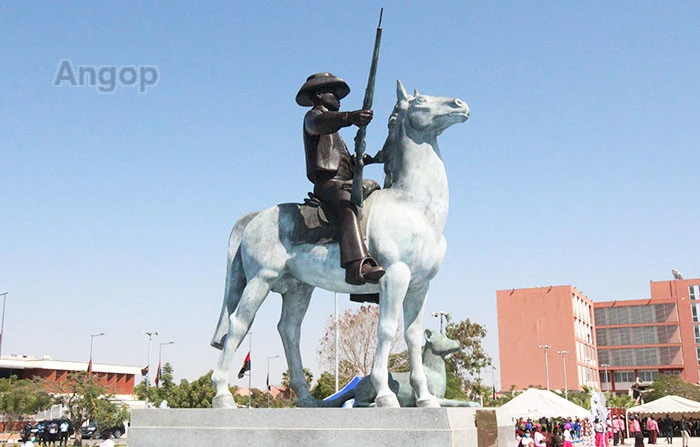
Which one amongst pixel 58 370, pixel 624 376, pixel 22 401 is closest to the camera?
pixel 22 401

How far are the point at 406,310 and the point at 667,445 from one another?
33918 mm

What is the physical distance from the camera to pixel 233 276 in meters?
8.35

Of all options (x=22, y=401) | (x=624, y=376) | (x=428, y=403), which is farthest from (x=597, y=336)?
(x=428, y=403)

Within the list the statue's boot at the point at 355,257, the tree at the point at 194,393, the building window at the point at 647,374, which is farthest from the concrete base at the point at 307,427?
the building window at the point at 647,374

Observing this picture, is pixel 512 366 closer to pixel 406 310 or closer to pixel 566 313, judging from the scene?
pixel 566 313

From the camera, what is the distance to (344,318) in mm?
39531

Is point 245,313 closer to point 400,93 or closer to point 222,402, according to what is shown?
point 222,402

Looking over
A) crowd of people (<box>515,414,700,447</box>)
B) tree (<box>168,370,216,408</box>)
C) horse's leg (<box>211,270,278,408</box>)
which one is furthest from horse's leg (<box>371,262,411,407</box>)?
tree (<box>168,370,216,408</box>)

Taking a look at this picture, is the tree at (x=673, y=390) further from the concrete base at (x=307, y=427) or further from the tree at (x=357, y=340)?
the concrete base at (x=307, y=427)

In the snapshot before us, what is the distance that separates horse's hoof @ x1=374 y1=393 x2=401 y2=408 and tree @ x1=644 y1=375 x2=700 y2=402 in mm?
60404

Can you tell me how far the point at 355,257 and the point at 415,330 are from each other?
4.11 feet

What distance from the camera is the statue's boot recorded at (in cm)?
705

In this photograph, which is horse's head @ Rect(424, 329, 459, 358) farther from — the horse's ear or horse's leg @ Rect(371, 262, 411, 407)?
the horse's ear

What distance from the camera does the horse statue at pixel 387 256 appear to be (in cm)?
720
